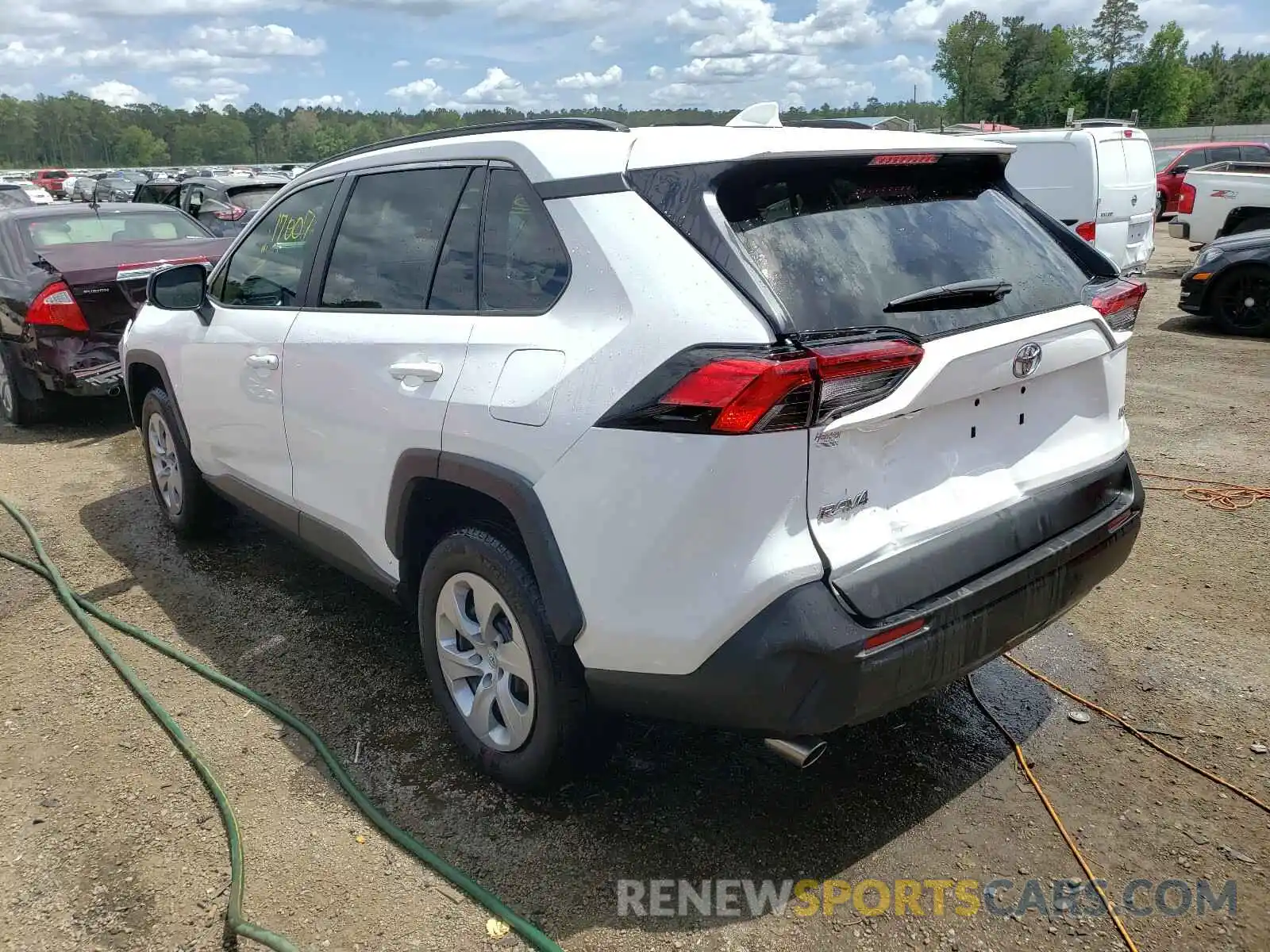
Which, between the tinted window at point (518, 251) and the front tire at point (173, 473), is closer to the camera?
the tinted window at point (518, 251)

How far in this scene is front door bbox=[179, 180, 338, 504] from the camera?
362 centimetres

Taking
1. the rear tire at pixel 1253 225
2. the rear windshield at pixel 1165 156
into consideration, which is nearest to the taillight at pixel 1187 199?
the rear tire at pixel 1253 225

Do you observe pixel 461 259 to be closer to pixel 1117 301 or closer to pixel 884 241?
pixel 884 241

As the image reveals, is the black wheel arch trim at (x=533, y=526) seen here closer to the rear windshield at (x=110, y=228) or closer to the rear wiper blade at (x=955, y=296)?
the rear wiper blade at (x=955, y=296)

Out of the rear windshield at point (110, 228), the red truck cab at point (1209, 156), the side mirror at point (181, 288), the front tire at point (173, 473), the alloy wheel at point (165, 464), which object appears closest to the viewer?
the side mirror at point (181, 288)

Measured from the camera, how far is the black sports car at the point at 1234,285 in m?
9.10

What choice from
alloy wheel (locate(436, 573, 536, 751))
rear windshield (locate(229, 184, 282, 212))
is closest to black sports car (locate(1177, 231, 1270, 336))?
alloy wheel (locate(436, 573, 536, 751))

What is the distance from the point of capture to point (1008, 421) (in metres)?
2.54

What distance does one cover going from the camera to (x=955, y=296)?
7.87 feet

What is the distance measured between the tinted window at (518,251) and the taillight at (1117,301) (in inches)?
61.3

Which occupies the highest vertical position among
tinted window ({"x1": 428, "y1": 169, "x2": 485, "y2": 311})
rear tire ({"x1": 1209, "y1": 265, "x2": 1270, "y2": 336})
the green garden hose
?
tinted window ({"x1": 428, "y1": 169, "x2": 485, "y2": 311})

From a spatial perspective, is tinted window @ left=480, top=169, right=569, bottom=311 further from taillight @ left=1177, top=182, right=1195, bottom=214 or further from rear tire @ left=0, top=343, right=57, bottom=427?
taillight @ left=1177, top=182, right=1195, bottom=214

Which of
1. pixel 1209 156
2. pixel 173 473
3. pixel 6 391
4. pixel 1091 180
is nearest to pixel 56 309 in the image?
pixel 6 391

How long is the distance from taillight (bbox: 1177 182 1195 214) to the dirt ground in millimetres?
10790
